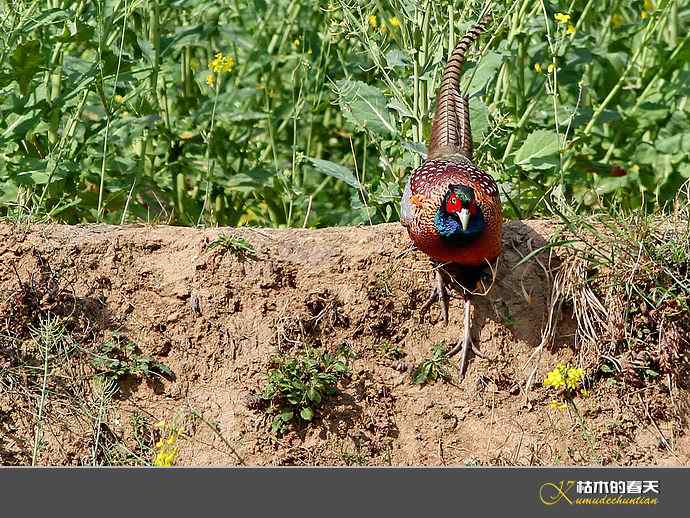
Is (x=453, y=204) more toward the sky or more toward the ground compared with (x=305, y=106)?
more toward the ground

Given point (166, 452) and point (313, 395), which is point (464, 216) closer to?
point (313, 395)

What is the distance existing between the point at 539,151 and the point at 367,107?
0.93 metres

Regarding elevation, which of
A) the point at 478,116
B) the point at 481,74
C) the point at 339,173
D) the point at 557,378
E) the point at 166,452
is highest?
the point at 481,74

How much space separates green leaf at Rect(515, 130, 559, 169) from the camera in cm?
573

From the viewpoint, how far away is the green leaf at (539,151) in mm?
5734

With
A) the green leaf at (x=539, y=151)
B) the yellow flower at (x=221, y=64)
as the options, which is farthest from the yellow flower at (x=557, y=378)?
the yellow flower at (x=221, y=64)

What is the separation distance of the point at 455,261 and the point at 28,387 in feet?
6.41

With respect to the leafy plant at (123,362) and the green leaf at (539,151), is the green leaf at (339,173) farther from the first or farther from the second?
the leafy plant at (123,362)

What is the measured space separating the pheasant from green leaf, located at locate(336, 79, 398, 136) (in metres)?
0.47

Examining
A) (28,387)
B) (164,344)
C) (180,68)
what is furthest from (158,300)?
(180,68)

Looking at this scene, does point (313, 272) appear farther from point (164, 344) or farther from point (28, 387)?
point (28, 387)

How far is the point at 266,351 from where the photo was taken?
200 inches

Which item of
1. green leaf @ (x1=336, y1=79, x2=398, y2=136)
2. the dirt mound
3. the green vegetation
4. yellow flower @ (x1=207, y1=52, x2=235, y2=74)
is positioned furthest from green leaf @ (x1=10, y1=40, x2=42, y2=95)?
green leaf @ (x1=336, y1=79, x2=398, y2=136)

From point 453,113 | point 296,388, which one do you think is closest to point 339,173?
point 453,113
